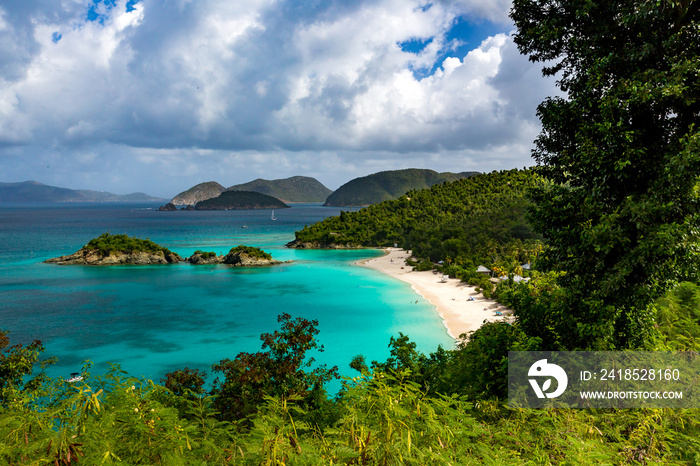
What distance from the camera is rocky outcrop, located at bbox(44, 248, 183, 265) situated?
67.5 m

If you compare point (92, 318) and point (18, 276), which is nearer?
point (92, 318)

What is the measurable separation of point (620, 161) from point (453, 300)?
114ft

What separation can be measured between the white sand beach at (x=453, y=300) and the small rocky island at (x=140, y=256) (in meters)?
21.6

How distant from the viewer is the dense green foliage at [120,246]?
225 feet

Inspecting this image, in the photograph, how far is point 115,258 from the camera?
225 feet

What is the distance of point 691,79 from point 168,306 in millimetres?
46080

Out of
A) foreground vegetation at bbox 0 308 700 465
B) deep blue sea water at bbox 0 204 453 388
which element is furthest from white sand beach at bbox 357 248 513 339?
foreground vegetation at bbox 0 308 700 465

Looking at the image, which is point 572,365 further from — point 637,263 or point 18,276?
point 18,276

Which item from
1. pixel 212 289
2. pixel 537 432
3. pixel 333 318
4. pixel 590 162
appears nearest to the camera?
pixel 537 432

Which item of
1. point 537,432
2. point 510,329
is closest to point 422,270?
point 510,329

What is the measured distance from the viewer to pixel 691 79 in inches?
288

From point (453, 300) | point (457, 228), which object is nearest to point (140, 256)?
point (453, 300)

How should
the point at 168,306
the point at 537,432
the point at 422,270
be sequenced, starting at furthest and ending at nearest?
the point at 422,270 < the point at 168,306 < the point at 537,432

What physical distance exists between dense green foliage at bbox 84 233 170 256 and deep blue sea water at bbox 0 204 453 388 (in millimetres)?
4626
